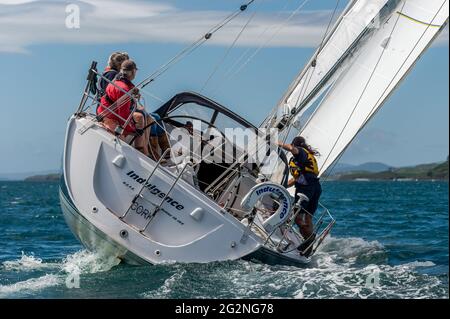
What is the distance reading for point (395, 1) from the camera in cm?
1293

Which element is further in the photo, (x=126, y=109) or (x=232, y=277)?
(x=126, y=109)

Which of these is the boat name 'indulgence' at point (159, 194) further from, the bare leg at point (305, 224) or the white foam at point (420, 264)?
the white foam at point (420, 264)

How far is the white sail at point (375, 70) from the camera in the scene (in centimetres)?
1272

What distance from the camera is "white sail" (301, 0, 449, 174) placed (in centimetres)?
1272

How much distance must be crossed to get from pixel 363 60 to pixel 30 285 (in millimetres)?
6245

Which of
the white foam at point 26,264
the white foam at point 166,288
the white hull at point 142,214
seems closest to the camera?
the white foam at point 166,288

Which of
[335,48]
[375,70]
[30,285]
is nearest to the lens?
[30,285]

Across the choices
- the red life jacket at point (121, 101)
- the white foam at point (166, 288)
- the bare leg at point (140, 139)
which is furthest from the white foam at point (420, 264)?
the red life jacket at point (121, 101)

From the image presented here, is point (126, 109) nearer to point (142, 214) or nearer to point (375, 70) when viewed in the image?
point (142, 214)

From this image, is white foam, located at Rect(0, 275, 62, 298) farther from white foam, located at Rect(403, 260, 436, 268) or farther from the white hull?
white foam, located at Rect(403, 260, 436, 268)

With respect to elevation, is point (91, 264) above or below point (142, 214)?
below

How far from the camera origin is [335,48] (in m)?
12.9

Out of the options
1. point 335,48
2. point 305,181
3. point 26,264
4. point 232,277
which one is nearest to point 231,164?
point 305,181
